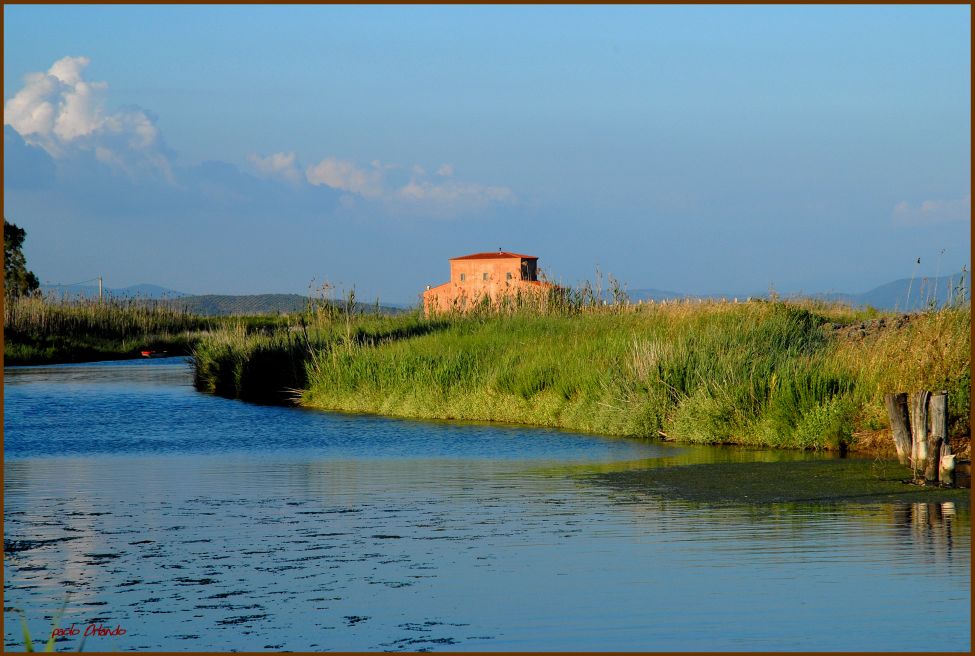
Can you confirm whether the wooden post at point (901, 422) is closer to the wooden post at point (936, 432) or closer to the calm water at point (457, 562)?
the wooden post at point (936, 432)

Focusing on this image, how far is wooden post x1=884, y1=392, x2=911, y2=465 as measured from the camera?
42.3 feet

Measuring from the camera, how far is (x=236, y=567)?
27.1 feet

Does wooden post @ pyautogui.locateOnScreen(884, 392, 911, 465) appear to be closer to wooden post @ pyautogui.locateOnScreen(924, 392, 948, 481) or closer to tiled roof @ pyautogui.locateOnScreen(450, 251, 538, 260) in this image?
wooden post @ pyautogui.locateOnScreen(924, 392, 948, 481)

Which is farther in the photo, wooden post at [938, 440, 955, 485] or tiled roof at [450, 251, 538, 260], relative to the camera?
tiled roof at [450, 251, 538, 260]

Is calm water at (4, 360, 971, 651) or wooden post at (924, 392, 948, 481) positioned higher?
wooden post at (924, 392, 948, 481)

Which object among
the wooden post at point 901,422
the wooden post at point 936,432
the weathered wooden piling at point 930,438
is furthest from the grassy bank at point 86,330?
the wooden post at point 936,432

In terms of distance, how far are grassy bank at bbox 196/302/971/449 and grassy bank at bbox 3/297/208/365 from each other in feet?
56.0

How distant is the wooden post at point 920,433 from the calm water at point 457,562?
179 centimetres

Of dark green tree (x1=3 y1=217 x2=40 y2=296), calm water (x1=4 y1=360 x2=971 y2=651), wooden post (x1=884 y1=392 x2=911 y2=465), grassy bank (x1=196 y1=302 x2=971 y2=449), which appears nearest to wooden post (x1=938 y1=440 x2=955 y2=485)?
wooden post (x1=884 y1=392 x2=911 y2=465)

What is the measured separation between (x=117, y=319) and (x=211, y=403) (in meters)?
27.3

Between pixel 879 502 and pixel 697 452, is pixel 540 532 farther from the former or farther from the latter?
pixel 697 452

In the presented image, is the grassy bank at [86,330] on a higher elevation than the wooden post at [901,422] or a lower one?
higher

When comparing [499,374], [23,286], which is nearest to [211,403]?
[499,374]

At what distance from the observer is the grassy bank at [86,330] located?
145 ft
